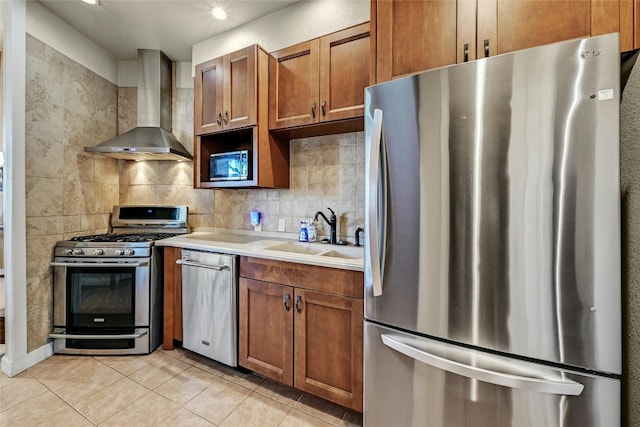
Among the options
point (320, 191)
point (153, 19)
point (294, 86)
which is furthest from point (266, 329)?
point (153, 19)

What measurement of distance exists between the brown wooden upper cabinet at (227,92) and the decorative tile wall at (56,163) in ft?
3.53

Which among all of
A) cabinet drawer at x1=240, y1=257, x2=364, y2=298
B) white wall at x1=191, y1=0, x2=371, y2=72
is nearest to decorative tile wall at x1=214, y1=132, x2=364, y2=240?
cabinet drawer at x1=240, y1=257, x2=364, y2=298

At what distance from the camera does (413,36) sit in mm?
1282

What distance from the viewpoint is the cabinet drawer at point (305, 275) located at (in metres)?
1.48

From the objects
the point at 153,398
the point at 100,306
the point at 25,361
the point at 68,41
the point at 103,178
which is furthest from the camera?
the point at 103,178

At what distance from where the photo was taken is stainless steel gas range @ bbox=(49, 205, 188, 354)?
2221 mm

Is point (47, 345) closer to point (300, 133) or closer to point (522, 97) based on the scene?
point (300, 133)

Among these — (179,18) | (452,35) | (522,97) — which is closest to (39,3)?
(179,18)

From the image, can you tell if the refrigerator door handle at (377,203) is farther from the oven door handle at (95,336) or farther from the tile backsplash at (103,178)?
the oven door handle at (95,336)

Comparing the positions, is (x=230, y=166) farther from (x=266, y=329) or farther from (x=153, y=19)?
(x=153, y=19)

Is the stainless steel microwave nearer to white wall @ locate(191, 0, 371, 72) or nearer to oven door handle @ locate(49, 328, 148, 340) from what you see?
white wall @ locate(191, 0, 371, 72)

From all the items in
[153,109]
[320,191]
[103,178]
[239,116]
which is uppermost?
[153,109]

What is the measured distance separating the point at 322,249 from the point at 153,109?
2216 millimetres

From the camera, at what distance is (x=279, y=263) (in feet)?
5.63
